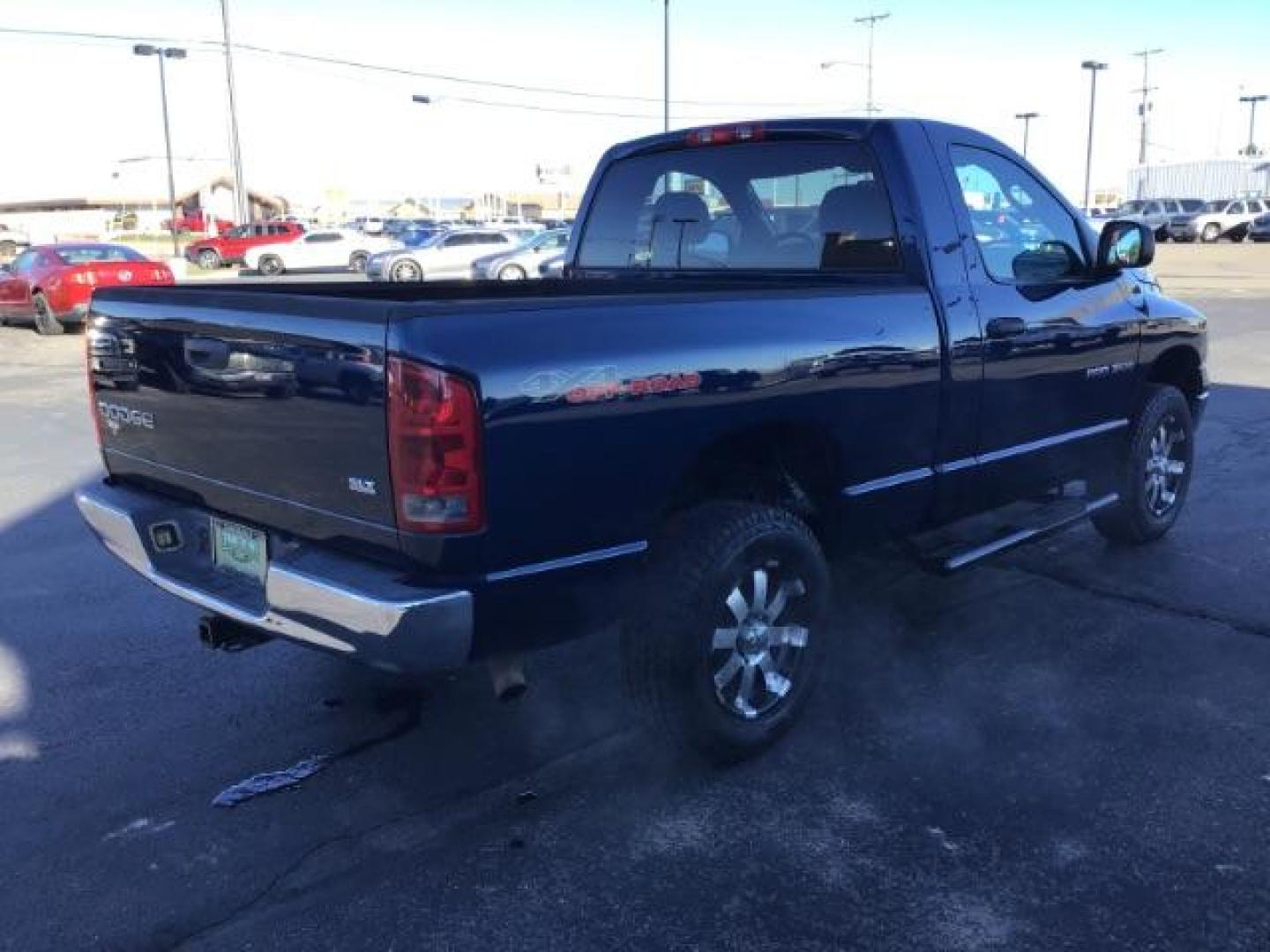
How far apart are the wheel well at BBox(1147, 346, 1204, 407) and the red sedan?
14938 mm

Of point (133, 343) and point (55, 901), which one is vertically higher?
Result: point (133, 343)

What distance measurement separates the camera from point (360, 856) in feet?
10.1

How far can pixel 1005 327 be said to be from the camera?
4203 mm

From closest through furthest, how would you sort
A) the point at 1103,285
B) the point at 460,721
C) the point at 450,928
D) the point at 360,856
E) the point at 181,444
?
the point at 450,928 → the point at 360,856 → the point at 181,444 → the point at 460,721 → the point at 1103,285

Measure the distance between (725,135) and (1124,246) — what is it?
1.79 metres

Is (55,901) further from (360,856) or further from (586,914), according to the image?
(586,914)

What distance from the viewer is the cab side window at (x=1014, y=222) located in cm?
430

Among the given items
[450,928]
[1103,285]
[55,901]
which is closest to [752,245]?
[1103,285]

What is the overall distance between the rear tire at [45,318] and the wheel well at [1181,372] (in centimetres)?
1640

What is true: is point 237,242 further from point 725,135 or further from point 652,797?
Answer: point 652,797

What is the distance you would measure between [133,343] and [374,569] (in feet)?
4.36

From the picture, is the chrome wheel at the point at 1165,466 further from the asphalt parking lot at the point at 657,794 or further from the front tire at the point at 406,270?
the front tire at the point at 406,270

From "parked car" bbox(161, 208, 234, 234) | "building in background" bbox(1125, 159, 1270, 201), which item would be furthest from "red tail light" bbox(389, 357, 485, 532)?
"building in background" bbox(1125, 159, 1270, 201)

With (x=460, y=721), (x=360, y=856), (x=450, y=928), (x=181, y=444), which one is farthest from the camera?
(x=460, y=721)
